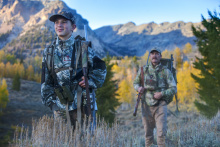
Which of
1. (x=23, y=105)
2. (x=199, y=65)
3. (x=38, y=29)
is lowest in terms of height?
(x=23, y=105)

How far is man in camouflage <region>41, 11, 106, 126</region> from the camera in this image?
281cm

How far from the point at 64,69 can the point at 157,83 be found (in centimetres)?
242

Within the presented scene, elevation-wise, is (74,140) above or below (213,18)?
below

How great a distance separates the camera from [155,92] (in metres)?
4.52

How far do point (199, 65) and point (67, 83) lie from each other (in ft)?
52.5

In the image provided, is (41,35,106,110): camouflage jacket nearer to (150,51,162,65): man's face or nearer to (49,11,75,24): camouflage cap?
(49,11,75,24): camouflage cap

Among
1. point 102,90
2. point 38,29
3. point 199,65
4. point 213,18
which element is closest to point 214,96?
point 199,65

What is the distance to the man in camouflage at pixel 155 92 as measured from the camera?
170 inches

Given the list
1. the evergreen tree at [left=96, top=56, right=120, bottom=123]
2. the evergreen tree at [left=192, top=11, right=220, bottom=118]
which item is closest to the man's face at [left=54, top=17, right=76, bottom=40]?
the evergreen tree at [left=192, top=11, right=220, bottom=118]

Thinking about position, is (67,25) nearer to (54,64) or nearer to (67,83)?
(54,64)

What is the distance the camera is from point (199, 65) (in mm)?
16781

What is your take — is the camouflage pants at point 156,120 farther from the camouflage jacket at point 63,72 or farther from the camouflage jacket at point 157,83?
the camouflage jacket at point 63,72

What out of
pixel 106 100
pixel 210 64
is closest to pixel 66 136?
pixel 210 64

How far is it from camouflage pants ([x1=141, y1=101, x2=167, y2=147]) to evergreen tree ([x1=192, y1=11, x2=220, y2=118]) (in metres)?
11.2
